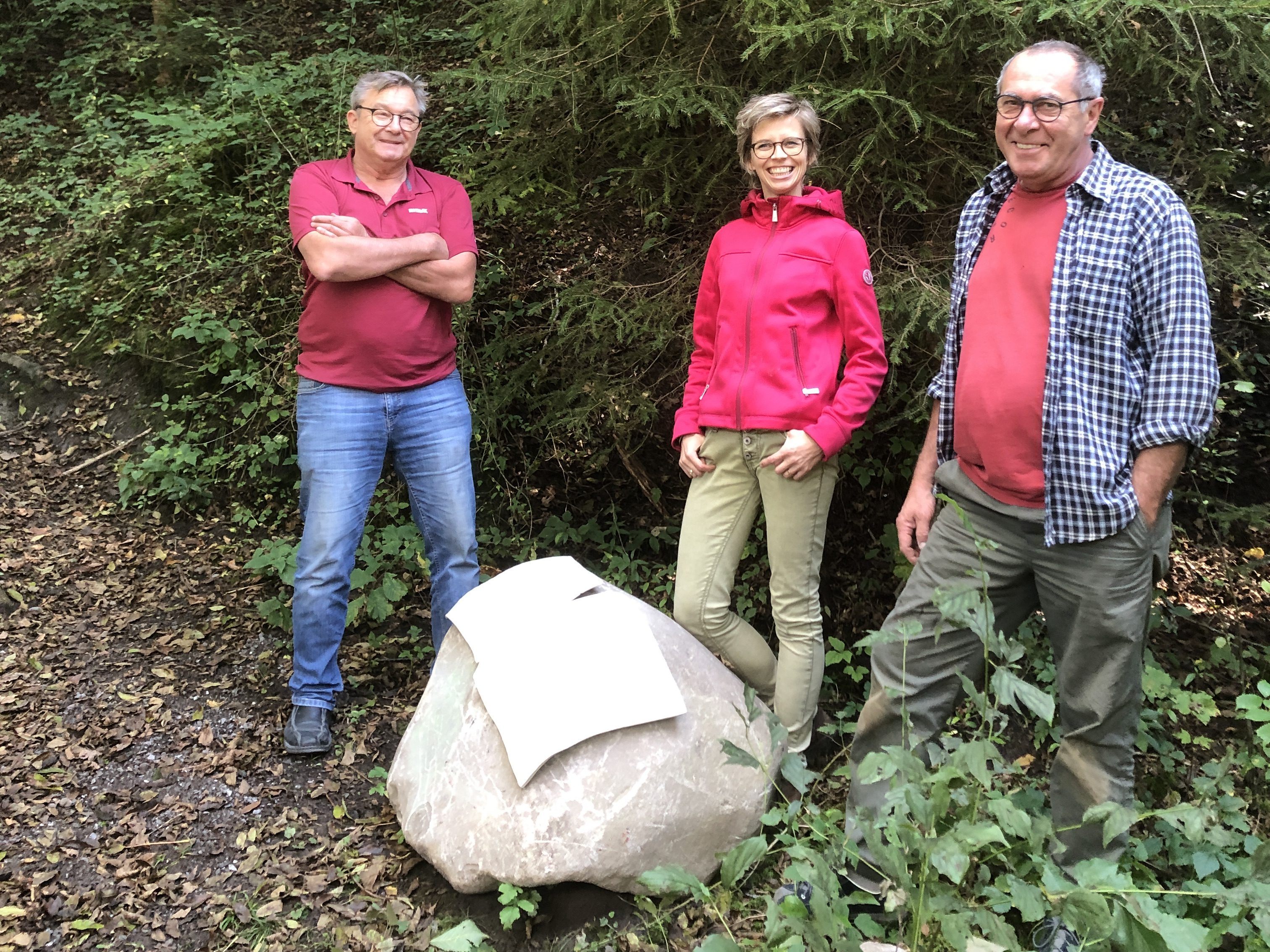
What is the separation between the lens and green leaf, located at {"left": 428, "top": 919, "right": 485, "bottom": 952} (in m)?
2.79

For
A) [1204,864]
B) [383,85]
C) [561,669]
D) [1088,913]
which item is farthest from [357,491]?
[1204,864]

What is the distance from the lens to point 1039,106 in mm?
2330

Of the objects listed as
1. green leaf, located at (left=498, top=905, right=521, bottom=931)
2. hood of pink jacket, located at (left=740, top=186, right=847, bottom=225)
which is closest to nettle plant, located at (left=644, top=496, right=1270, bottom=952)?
green leaf, located at (left=498, top=905, right=521, bottom=931)

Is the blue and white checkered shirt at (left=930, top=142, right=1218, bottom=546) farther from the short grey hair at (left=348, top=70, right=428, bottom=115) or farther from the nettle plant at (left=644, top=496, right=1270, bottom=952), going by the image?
the short grey hair at (left=348, top=70, right=428, bottom=115)

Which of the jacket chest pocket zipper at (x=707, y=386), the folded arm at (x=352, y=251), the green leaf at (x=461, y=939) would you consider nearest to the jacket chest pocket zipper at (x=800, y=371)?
the jacket chest pocket zipper at (x=707, y=386)

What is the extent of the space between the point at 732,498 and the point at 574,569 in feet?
1.94

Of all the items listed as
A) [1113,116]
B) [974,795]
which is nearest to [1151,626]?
[1113,116]

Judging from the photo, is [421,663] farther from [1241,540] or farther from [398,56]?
[398,56]

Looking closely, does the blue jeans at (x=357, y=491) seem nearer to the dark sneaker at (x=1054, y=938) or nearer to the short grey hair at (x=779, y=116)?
the short grey hair at (x=779, y=116)

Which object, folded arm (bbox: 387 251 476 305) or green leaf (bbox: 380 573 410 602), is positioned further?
green leaf (bbox: 380 573 410 602)

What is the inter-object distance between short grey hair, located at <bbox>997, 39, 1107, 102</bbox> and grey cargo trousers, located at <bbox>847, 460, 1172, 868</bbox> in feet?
3.21

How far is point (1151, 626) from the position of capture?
4.05 m

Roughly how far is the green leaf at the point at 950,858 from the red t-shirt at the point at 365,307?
262cm

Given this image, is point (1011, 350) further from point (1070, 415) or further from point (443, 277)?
point (443, 277)
